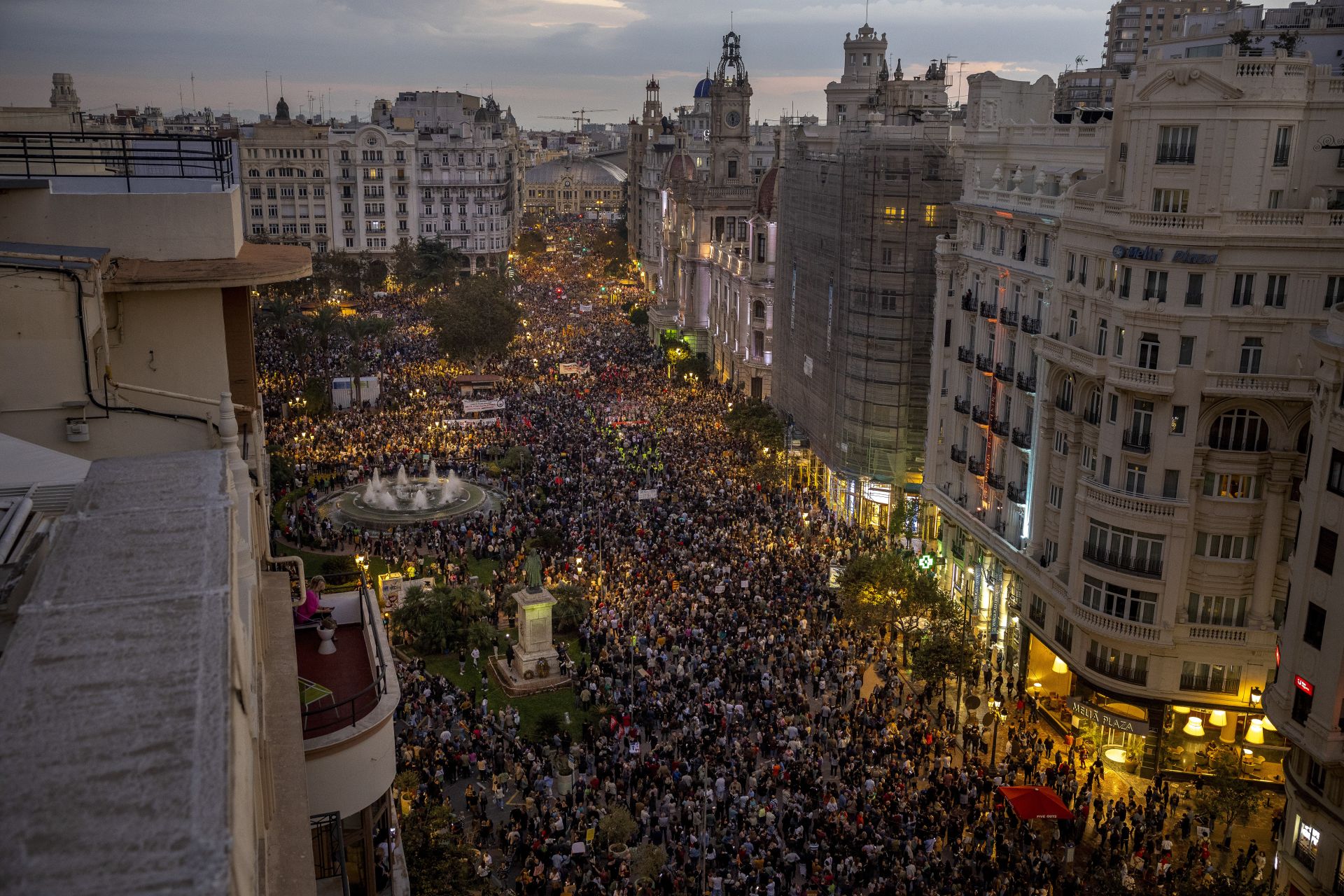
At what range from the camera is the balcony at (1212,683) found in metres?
29.5

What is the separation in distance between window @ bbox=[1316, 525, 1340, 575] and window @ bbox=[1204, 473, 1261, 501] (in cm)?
641

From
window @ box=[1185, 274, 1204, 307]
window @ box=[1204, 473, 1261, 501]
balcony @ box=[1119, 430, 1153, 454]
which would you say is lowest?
window @ box=[1204, 473, 1261, 501]

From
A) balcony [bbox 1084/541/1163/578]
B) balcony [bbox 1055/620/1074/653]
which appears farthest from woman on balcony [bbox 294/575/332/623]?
balcony [bbox 1055/620/1074/653]

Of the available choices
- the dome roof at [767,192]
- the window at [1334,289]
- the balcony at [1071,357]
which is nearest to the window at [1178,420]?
the balcony at [1071,357]

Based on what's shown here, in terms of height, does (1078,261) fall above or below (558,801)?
above

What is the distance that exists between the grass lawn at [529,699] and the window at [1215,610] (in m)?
16.1

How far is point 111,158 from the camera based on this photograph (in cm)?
1352

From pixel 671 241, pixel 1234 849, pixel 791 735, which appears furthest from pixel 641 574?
pixel 671 241

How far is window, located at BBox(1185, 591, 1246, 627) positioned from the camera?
29.4m

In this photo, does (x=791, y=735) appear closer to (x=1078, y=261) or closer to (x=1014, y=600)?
(x=1014, y=600)

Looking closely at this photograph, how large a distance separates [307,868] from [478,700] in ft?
84.3

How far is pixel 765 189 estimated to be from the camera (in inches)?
3174

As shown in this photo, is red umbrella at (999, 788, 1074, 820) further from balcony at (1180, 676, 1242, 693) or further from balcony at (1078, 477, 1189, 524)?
balcony at (1078, 477, 1189, 524)

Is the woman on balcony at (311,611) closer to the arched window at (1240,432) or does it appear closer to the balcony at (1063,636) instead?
the balcony at (1063,636)
